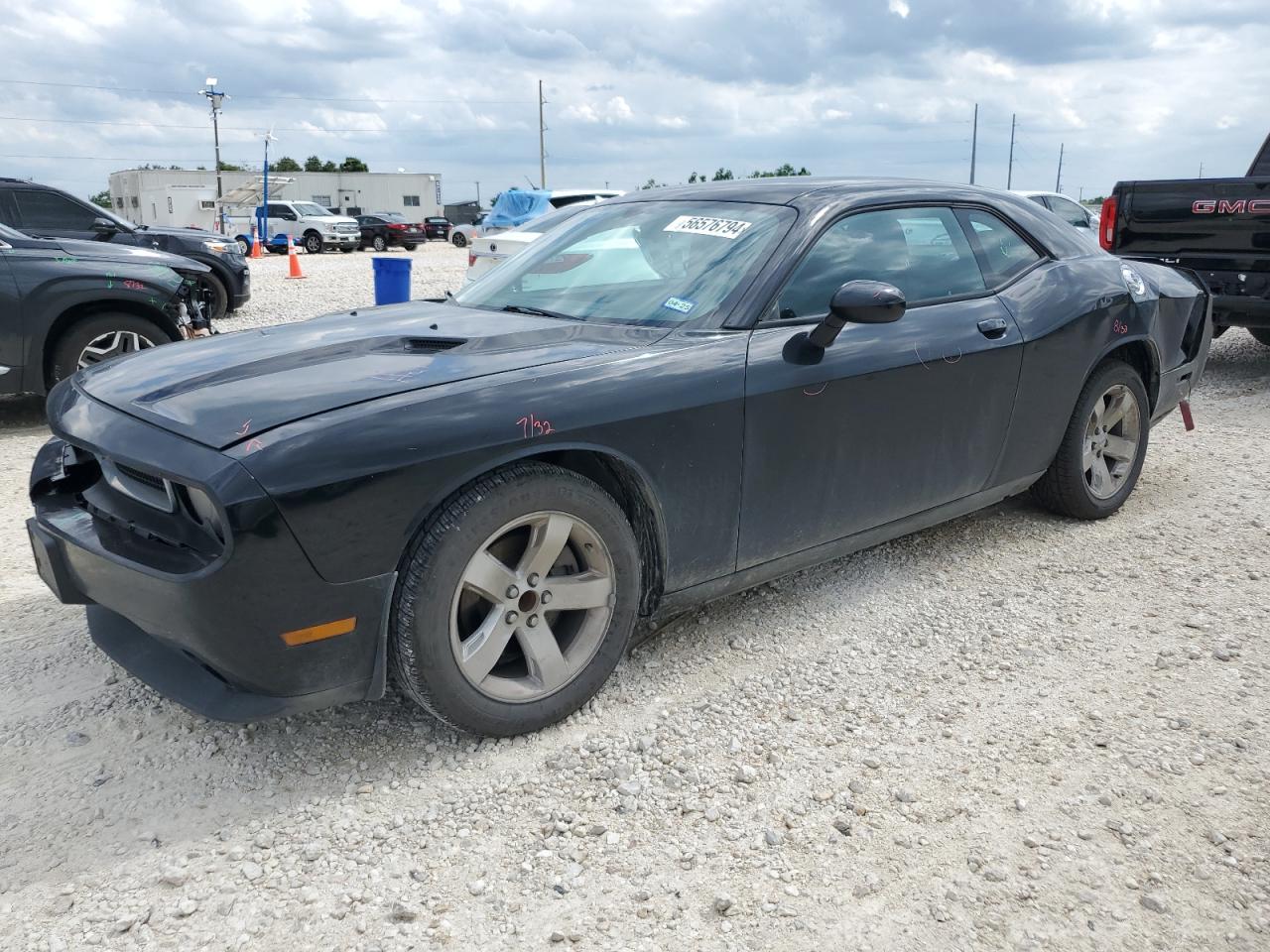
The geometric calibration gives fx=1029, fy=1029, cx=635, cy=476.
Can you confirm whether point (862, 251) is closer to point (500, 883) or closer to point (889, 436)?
point (889, 436)

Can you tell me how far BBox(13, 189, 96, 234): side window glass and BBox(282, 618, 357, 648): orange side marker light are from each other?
1017 centimetres

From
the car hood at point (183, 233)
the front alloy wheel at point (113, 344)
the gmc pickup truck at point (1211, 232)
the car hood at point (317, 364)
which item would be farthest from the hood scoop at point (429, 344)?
the car hood at point (183, 233)

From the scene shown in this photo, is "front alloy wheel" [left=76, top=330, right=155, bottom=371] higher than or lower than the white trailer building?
lower

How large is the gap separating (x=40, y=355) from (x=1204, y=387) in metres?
8.32

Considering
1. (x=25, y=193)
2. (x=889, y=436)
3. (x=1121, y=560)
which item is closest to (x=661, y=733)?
(x=889, y=436)

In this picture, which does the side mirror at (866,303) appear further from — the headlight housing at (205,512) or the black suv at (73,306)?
the black suv at (73,306)

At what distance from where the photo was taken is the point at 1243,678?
328 cm

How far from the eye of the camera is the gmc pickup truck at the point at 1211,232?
734cm

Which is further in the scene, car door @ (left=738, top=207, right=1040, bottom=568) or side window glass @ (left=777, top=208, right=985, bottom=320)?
side window glass @ (left=777, top=208, right=985, bottom=320)

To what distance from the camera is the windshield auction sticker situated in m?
3.48

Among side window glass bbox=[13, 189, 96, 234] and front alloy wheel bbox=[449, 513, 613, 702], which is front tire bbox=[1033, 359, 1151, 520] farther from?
side window glass bbox=[13, 189, 96, 234]

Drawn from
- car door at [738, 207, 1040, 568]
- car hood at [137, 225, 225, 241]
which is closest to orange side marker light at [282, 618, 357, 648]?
car door at [738, 207, 1040, 568]

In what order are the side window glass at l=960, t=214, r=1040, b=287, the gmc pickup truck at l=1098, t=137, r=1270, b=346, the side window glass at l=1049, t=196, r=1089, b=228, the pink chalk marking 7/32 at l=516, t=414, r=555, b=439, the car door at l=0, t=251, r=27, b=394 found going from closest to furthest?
the pink chalk marking 7/32 at l=516, t=414, r=555, b=439, the side window glass at l=960, t=214, r=1040, b=287, the car door at l=0, t=251, r=27, b=394, the gmc pickup truck at l=1098, t=137, r=1270, b=346, the side window glass at l=1049, t=196, r=1089, b=228

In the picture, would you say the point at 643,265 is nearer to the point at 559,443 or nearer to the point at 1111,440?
the point at 559,443
